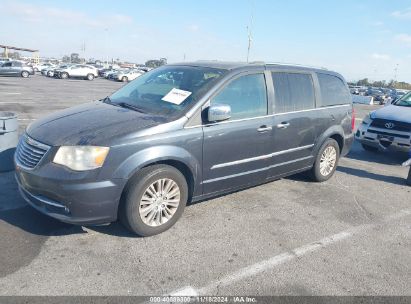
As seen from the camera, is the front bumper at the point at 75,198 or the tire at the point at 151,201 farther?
the tire at the point at 151,201

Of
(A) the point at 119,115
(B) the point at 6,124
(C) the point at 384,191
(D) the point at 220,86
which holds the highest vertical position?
(D) the point at 220,86

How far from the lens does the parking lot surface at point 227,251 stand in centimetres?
294

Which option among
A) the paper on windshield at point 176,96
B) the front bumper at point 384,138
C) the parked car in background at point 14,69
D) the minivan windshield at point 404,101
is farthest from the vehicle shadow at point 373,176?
the parked car in background at point 14,69

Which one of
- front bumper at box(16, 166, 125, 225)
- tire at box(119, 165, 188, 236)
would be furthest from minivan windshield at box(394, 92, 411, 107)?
front bumper at box(16, 166, 125, 225)

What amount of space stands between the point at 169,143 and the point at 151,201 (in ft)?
2.04

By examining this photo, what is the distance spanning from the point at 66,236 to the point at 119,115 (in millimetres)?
1359

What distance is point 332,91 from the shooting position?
19.0 feet

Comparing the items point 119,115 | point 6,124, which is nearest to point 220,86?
point 119,115

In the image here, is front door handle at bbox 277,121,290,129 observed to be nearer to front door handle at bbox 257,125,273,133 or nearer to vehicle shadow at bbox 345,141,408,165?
front door handle at bbox 257,125,273,133

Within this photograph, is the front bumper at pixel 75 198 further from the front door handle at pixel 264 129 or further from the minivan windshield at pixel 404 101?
the minivan windshield at pixel 404 101

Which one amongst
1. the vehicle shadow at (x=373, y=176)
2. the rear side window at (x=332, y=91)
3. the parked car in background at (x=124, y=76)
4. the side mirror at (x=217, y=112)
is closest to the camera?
the side mirror at (x=217, y=112)

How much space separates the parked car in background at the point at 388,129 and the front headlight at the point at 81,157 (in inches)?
254

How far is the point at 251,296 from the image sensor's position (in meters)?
2.86

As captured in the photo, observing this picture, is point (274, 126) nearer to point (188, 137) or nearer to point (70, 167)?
point (188, 137)
